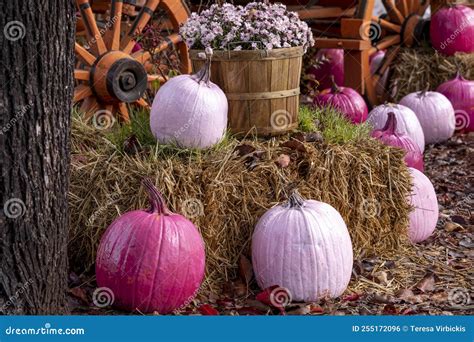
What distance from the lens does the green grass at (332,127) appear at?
423 centimetres

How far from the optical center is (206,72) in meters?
3.82

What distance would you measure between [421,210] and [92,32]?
6.96 feet

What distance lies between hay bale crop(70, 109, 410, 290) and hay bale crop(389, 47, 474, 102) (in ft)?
9.89

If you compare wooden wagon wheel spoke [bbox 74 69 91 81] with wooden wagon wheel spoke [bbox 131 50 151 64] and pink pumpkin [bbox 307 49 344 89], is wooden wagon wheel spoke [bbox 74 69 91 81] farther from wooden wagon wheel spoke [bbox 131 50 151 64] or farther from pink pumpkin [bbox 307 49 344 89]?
pink pumpkin [bbox 307 49 344 89]

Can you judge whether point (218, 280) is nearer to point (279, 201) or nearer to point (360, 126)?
point (279, 201)

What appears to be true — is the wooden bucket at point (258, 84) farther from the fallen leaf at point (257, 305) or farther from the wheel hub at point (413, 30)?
the wheel hub at point (413, 30)

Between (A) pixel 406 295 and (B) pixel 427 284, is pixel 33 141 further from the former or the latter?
(B) pixel 427 284

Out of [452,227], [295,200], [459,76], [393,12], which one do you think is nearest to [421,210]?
[452,227]

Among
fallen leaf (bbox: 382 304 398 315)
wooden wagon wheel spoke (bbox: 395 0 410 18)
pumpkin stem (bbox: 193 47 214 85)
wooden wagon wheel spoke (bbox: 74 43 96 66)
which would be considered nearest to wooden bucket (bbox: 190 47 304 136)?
pumpkin stem (bbox: 193 47 214 85)

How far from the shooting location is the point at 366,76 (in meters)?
6.82

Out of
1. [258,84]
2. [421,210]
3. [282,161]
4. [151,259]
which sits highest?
[258,84]

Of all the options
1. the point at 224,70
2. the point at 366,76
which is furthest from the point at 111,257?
the point at 366,76

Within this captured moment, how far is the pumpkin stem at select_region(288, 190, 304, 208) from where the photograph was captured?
3.60 metres

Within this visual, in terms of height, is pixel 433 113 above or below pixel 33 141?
below
